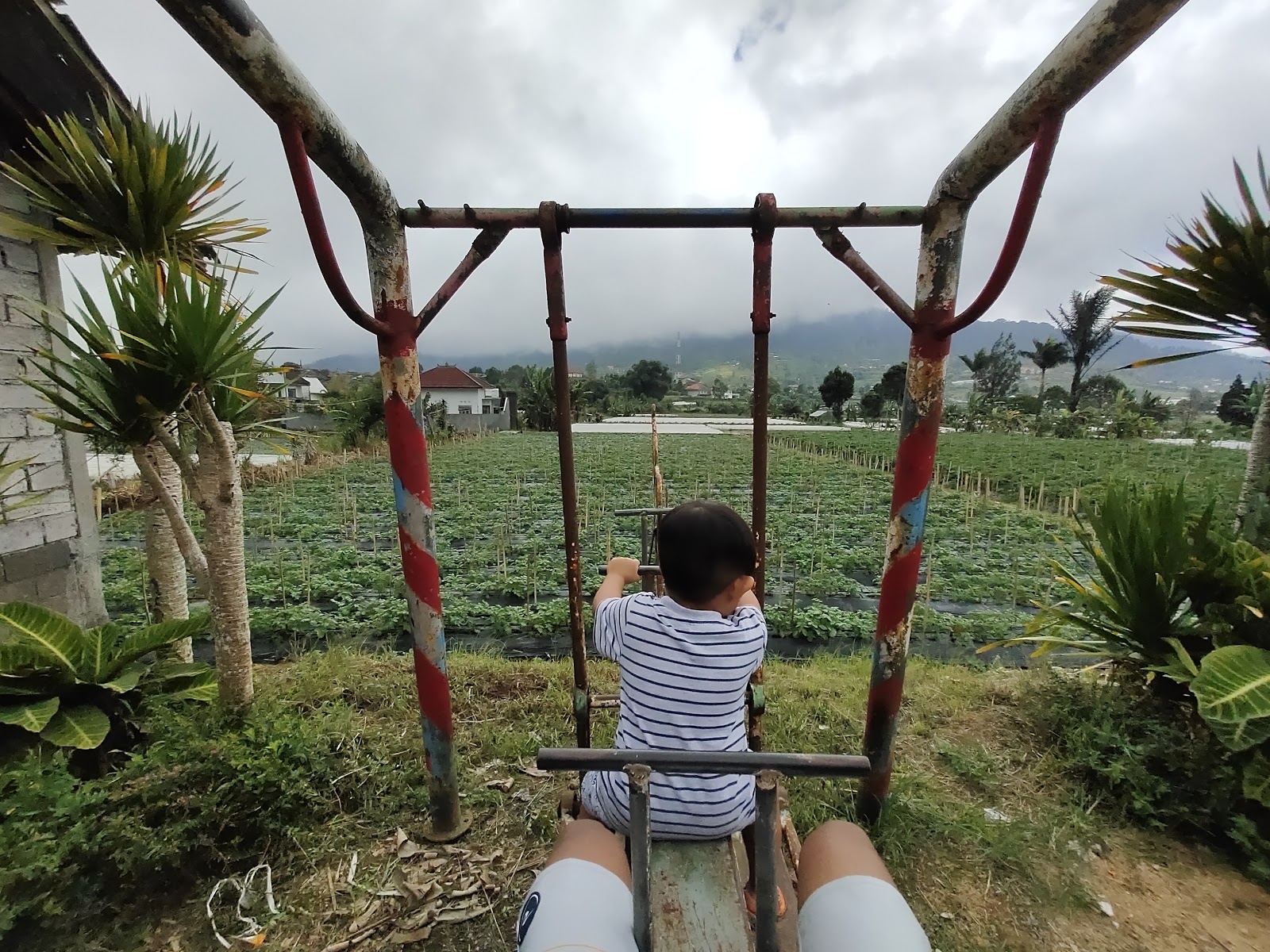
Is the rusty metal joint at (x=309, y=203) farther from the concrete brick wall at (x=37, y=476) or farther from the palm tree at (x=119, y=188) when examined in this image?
the concrete brick wall at (x=37, y=476)

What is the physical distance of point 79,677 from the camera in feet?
7.82

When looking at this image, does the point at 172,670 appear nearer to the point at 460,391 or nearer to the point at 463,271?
the point at 463,271

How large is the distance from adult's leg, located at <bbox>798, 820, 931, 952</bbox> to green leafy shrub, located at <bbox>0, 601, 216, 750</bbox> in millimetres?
2467

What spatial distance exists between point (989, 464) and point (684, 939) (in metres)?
17.3

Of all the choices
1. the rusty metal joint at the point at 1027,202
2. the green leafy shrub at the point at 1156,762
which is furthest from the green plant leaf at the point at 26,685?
the green leafy shrub at the point at 1156,762

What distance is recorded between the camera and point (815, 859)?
127 cm

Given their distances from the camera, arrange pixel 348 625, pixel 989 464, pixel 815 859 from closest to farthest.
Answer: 1. pixel 815 859
2. pixel 348 625
3. pixel 989 464

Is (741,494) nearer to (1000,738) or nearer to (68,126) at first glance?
(1000,738)

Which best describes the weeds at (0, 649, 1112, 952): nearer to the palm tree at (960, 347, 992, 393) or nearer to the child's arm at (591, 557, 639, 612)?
the child's arm at (591, 557, 639, 612)

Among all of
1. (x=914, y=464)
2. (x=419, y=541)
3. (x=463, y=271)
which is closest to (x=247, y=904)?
(x=419, y=541)

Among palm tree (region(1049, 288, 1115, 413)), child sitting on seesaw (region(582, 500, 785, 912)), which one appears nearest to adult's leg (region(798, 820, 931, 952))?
child sitting on seesaw (region(582, 500, 785, 912))

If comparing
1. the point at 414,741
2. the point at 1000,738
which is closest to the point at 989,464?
the point at 1000,738

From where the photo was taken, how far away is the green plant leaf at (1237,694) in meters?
2.10

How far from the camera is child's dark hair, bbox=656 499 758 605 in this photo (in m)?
1.32
